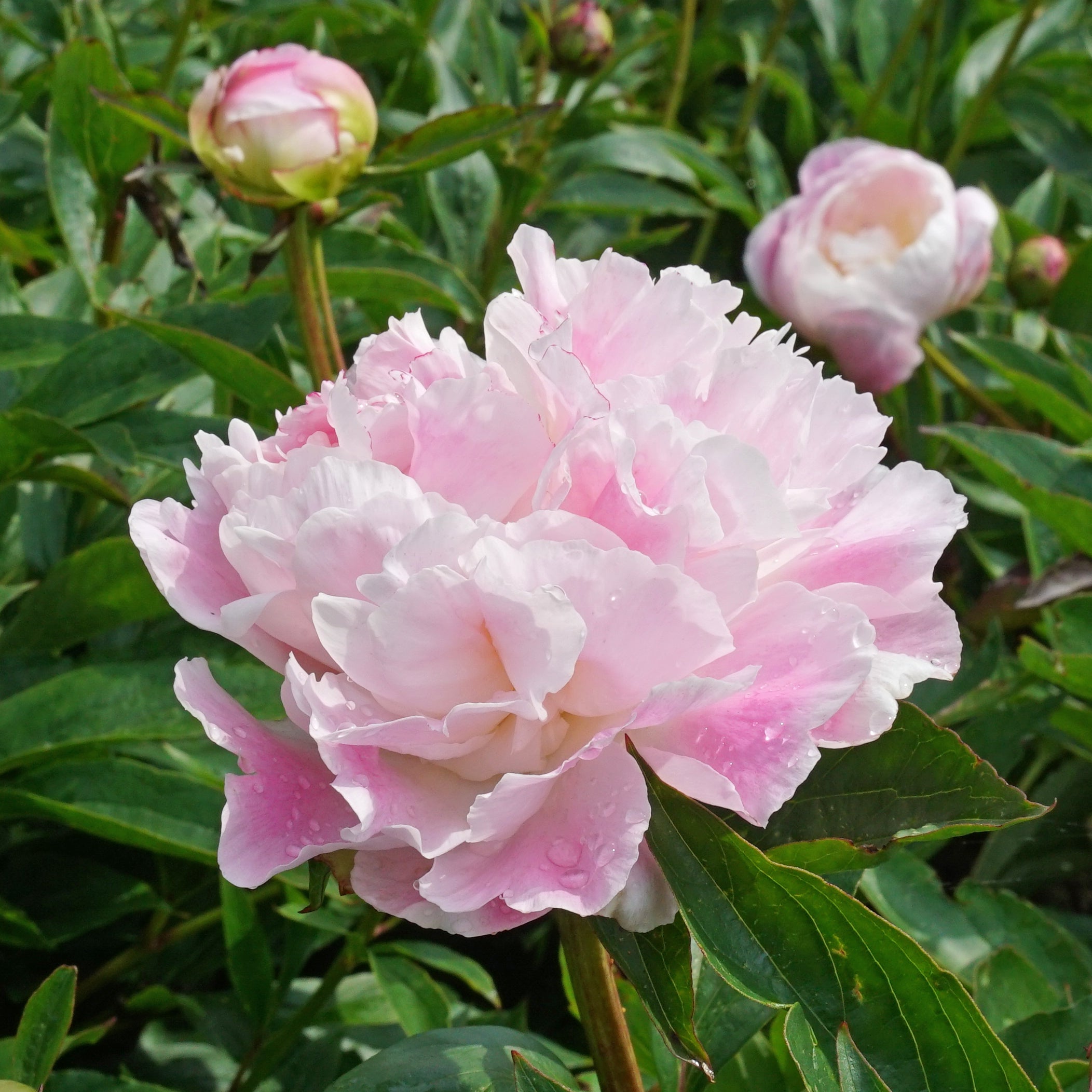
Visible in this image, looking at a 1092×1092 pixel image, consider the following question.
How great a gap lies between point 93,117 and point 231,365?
0.37 meters

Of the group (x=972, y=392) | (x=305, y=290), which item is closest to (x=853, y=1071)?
(x=305, y=290)

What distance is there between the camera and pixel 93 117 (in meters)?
1.01

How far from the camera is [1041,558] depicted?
1.02m

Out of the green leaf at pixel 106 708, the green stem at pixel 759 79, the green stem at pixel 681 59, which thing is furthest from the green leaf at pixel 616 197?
the green leaf at pixel 106 708

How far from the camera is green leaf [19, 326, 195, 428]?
2.96 feet

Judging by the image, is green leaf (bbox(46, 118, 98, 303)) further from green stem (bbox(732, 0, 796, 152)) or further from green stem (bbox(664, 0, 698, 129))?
green stem (bbox(732, 0, 796, 152))

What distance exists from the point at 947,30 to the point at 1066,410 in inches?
45.1

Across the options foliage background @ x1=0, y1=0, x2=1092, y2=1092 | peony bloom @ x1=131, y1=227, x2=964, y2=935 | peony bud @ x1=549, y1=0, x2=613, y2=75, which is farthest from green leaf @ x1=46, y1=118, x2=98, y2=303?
Answer: peony bloom @ x1=131, y1=227, x2=964, y2=935

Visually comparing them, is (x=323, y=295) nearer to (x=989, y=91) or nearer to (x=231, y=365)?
(x=231, y=365)

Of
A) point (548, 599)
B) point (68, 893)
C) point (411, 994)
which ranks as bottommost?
point (68, 893)

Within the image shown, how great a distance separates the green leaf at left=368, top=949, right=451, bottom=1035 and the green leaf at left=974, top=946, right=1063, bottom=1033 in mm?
318

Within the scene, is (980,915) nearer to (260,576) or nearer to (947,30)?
(260,576)

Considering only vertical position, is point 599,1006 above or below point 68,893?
above

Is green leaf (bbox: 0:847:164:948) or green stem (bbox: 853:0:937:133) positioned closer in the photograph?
green leaf (bbox: 0:847:164:948)
